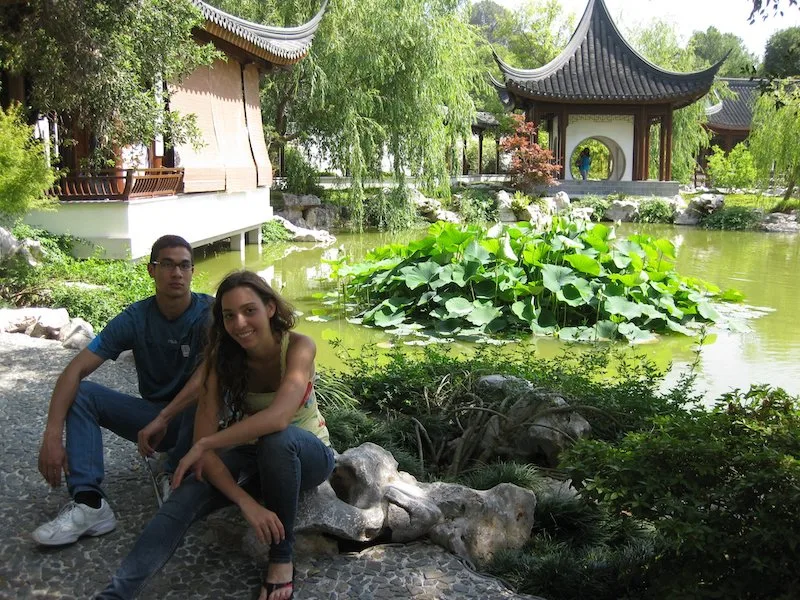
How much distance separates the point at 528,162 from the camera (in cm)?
2092

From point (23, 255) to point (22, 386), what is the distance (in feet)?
12.0

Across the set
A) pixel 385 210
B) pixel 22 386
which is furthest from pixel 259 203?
pixel 22 386

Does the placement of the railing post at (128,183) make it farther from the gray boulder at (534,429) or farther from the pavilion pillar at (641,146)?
the pavilion pillar at (641,146)

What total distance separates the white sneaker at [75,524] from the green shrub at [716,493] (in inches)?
58.2

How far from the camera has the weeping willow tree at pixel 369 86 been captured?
51.7 ft

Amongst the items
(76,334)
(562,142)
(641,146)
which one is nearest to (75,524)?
(76,334)

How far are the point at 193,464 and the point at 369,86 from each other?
14.9 meters

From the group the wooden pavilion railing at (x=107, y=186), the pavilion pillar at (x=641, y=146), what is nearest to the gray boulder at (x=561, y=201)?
the pavilion pillar at (x=641, y=146)

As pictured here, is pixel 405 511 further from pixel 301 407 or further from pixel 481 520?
pixel 301 407

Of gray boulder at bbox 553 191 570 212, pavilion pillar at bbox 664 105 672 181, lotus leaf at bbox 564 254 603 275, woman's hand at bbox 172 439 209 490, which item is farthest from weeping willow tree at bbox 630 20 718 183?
woman's hand at bbox 172 439 209 490

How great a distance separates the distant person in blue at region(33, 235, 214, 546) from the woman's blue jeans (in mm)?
276

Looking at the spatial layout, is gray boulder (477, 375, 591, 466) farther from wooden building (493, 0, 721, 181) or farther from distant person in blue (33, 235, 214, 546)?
wooden building (493, 0, 721, 181)

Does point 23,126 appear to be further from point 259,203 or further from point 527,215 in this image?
point 527,215

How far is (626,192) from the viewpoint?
2209 centimetres
